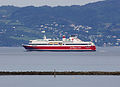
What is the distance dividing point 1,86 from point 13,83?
4444 mm

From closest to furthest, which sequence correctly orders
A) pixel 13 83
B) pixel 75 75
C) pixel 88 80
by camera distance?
pixel 13 83, pixel 88 80, pixel 75 75

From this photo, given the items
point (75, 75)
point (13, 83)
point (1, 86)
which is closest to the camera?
point (1, 86)

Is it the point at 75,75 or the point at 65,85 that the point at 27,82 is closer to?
the point at 65,85

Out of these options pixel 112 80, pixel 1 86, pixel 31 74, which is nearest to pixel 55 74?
pixel 31 74

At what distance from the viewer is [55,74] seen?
240ft

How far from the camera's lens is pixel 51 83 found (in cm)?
6538

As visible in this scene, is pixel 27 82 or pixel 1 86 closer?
pixel 1 86

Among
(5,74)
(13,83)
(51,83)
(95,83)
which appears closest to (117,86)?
(95,83)

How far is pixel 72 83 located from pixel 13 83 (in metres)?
7.85

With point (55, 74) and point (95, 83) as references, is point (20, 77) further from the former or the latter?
point (95, 83)

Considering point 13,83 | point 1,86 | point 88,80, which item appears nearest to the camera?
point 1,86

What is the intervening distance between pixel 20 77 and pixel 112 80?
13.8 meters

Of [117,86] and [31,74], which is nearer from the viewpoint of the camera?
[117,86]

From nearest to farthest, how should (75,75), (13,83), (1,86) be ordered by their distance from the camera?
1. (1,86)
2. (13,83)
3. (75,75)
